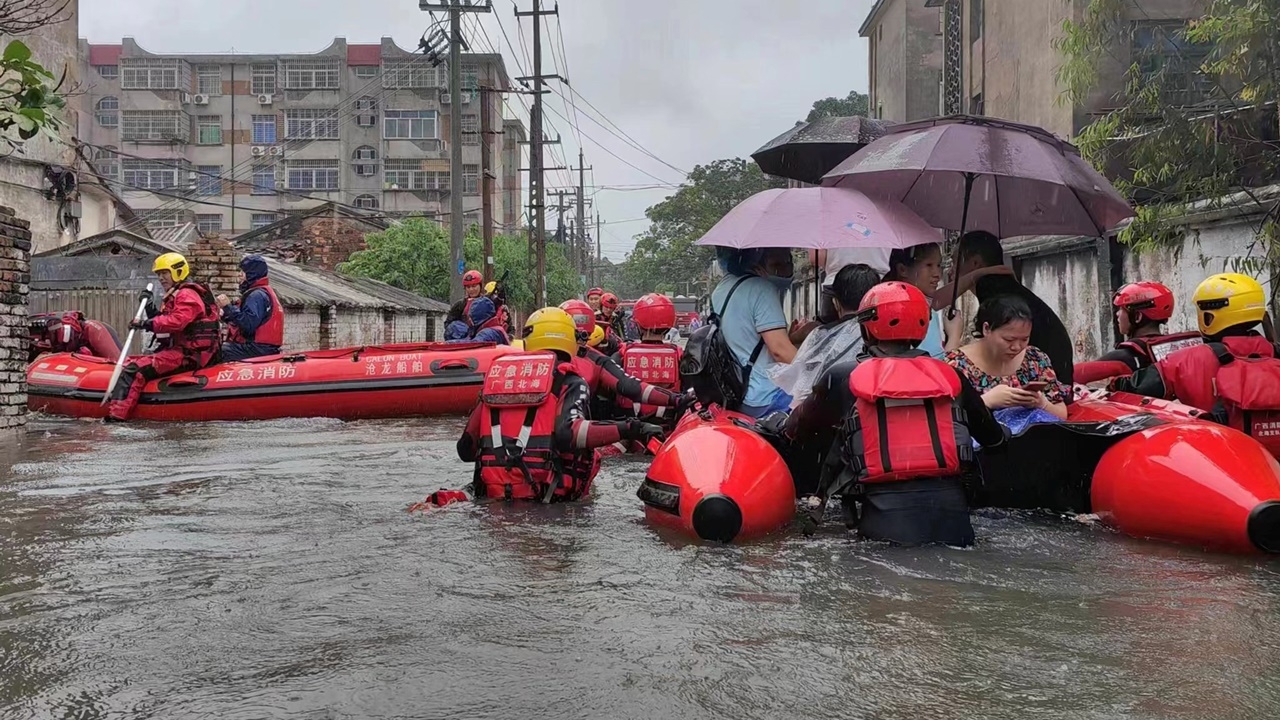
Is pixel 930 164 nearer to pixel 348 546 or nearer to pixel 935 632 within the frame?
pixel 935 632

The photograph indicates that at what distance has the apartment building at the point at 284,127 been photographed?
172 ft

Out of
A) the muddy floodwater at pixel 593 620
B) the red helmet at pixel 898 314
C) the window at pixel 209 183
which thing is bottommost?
the muddy floodwater at pixel 593 620

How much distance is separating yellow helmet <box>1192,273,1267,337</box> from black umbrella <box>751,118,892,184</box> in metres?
2.32

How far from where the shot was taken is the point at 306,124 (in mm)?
52812

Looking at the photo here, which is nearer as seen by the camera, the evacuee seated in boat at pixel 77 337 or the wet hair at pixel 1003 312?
the wet hair at pixel 1003 312

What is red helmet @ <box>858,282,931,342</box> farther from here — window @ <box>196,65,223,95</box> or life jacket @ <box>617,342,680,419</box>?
window @ <box>196,65,223,95</box>

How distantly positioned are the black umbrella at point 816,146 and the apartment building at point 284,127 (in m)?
45.8

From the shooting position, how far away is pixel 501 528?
5.32 m

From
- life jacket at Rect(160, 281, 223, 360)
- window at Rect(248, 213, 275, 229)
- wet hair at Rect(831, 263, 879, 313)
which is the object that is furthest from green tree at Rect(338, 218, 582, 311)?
wet hair at Rect(831, 263, 879, 313)

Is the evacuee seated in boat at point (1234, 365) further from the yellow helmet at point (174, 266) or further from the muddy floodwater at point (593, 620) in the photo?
the yellow helmet at point (174, 266)

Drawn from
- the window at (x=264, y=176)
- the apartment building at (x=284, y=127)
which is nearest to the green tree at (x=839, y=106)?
the apartment building at (x=284, y=127)

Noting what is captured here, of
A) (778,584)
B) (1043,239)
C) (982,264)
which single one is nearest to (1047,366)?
(982,264)

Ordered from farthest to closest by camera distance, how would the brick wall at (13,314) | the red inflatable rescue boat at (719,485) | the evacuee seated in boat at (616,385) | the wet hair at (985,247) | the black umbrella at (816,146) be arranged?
the brick wall at (13,314) < the black umbrella at (816,146) < the evacuee seated in boat at (616,385) < the wet hair at (985,247) < the red inflatable rescue boat at (719,485)

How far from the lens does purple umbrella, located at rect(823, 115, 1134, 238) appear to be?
18.3 feet
